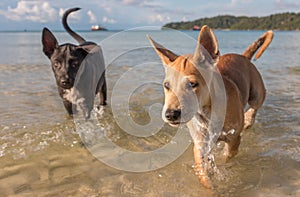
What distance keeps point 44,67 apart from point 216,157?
10.7m

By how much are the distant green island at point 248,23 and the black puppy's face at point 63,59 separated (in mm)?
91234

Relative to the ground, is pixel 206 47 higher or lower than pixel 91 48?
higher

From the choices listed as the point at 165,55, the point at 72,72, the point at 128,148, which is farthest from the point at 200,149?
the point at 72,72

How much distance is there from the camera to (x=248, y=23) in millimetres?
Result: 113062

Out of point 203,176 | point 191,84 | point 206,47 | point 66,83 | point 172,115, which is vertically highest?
point 206,47

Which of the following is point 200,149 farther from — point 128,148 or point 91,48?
point 91,48

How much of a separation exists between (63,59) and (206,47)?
10.4 ft

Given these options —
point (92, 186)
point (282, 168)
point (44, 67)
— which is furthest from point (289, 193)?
point (44, 67)

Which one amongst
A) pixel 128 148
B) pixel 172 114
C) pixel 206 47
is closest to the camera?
pixel 172 114

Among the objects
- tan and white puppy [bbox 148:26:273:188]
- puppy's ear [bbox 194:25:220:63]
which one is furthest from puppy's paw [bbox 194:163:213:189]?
puppy's ear [bbox 194:25:220:63]

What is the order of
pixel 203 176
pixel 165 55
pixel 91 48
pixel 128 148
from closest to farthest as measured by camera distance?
1. pixel 203 176
2. pixel 165 55
3. pixel 128 148
4. pixel 91 48

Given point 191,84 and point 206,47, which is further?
point 206,47

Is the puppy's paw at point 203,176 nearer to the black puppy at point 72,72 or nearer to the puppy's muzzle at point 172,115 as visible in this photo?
the puppy's muzzle at point 172,115

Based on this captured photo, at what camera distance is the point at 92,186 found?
12.5 feet
